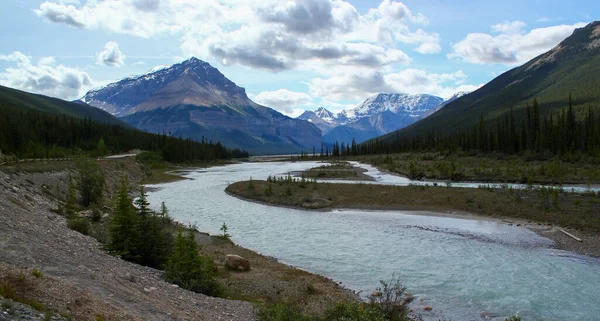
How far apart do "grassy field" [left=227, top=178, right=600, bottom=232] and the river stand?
3178 mm

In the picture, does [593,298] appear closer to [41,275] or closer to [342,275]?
[342,275]

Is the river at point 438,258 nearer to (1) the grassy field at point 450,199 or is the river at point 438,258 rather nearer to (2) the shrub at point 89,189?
(1) the grassy field at point 450,199

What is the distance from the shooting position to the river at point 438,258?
47.1ft

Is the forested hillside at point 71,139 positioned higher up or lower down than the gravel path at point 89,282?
higher up

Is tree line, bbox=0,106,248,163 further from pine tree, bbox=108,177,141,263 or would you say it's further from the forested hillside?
pine tree, bbox=108,177,141,263

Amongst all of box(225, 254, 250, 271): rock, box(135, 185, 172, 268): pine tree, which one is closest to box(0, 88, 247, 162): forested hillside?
box(135, 185, 172, 268): pine tree

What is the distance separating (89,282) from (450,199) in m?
33.8

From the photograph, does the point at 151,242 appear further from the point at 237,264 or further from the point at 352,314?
the point at 352,314

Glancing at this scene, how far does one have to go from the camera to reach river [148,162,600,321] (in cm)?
1436

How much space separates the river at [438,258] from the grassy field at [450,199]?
10.4 feet

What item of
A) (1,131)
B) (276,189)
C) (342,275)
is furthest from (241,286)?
(1,131)

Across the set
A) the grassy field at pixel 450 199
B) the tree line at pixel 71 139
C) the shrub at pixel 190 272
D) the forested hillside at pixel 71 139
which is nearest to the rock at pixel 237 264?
the shrub at pixel 190 272

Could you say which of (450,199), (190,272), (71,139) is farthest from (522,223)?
(71,139)

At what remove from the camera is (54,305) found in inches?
305
